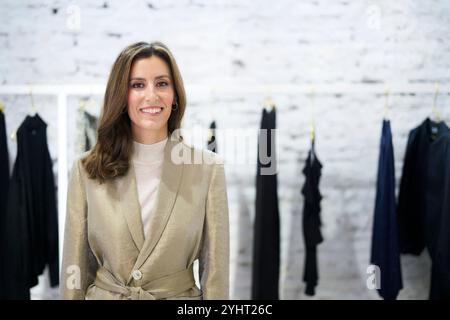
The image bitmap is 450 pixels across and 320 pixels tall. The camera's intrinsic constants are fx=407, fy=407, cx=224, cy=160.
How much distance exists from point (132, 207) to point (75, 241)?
195mm

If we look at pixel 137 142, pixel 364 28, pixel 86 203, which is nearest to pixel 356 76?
pixel 364 28

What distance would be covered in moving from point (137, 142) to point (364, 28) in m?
1.13

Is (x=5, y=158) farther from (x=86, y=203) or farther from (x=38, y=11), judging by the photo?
(x=86, y=203)

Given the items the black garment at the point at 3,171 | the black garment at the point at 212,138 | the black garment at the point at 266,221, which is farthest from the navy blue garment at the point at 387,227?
the black garment at the point at 3,171

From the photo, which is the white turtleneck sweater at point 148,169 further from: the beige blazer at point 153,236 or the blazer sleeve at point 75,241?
the blazer sleeve at point 75,241

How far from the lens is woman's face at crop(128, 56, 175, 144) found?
1047 millimetres

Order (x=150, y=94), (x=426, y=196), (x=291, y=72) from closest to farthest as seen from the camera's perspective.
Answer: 1. (x=150, y=94)
2. (x=426, y=196)
3. (x=291, y=72)

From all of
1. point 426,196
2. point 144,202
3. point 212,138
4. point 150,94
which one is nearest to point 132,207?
point 144,202

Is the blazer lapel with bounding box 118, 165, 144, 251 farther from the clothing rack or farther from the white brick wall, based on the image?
the white brick wall

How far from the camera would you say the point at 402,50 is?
1.71m

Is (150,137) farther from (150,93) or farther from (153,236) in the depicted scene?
(153,236)

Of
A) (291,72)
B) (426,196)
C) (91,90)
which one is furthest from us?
(291,72)

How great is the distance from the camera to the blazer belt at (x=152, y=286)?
1052 millimetres

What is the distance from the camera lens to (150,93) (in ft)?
3.41
